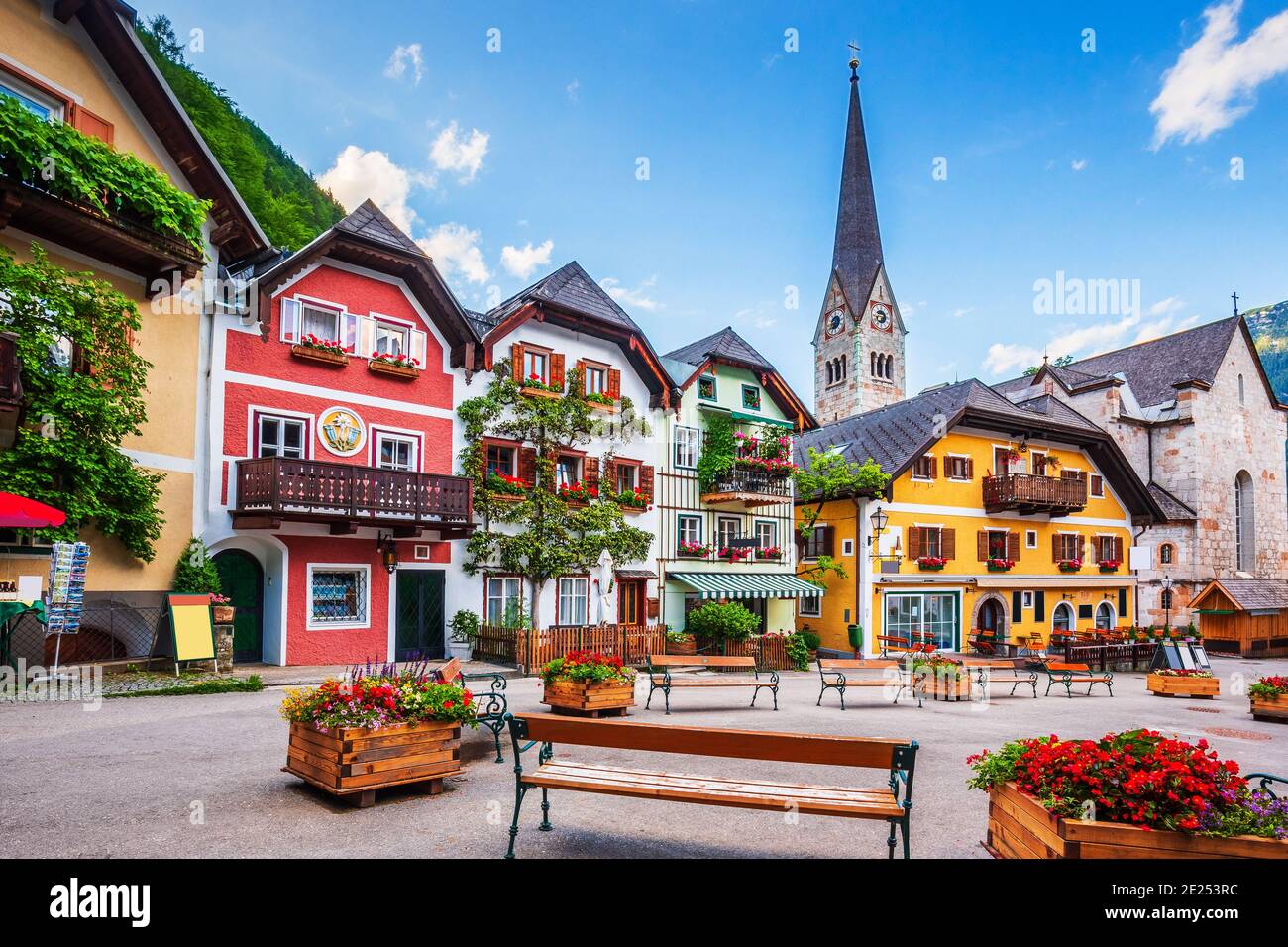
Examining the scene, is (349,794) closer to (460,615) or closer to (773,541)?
(460,615)

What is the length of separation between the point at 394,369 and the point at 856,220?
173 feet

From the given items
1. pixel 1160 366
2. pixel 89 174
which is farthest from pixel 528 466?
pixel 1160 366

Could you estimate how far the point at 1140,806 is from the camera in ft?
16.1

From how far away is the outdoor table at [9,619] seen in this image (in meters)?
12.7

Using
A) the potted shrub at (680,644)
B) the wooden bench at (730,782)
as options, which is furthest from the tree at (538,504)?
the wooden bench at (730,782)

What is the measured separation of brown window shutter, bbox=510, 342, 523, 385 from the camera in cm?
2262

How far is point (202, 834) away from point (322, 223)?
138 feet

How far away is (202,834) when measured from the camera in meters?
6.13

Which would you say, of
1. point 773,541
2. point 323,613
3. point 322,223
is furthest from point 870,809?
point 322,223

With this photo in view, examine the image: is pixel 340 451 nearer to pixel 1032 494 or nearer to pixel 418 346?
pixel 418 346

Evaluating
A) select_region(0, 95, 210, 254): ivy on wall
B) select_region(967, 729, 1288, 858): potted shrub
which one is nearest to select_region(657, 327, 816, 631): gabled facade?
select_region(0, 95, 210, 254): ivy on wall

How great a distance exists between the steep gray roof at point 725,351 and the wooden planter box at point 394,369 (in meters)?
10.2

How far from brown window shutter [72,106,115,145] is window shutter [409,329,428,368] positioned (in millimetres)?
7515

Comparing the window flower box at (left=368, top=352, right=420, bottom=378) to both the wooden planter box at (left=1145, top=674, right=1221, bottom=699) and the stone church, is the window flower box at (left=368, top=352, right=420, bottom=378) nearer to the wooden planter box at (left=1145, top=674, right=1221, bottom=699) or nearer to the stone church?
the wooden planter box at (left=1145, top=674, right=1221, bottom=699)
